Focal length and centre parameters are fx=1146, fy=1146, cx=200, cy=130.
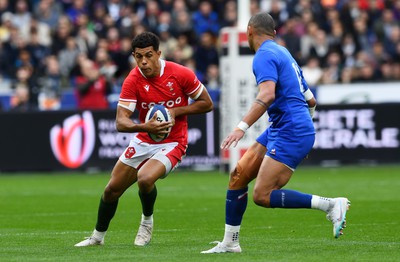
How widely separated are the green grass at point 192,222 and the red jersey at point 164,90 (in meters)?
1.25

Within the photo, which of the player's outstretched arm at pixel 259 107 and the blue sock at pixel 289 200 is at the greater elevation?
the player's outstretched arm at pixel 259 107

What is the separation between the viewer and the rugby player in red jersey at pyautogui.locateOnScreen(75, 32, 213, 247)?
462 inches

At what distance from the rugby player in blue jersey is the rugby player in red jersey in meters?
1.11

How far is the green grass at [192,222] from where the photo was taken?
1088 cm

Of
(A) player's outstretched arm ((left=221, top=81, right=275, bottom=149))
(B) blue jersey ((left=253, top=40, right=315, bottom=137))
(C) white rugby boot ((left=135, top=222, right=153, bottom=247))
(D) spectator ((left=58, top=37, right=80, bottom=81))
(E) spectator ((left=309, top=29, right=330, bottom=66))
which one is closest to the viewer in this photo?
(A) player's outstretched arm ((left=221, top=81, right=275, bottom=149))

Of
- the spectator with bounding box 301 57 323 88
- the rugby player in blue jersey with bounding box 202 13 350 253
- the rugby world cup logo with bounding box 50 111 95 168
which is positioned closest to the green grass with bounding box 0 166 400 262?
the rugby player in blue jersey with bounding box 202 13 350 253

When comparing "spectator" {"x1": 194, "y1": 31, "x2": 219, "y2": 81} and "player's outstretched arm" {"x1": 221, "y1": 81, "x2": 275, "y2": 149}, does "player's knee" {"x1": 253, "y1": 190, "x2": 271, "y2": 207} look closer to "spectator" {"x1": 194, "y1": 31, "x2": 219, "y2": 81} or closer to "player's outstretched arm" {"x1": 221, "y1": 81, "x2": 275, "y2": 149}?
"player's outstretched arm" {"x1": 221, "y1": 81, "x2": 275, "y2": 149}

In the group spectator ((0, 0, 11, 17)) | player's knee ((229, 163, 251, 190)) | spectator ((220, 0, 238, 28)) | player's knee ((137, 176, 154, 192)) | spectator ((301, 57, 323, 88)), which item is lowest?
spectator ((301, 57, 323, 88))

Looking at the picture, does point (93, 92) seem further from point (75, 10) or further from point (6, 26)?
point (75, 10)

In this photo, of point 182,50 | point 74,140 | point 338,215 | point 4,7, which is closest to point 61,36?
point 4,7

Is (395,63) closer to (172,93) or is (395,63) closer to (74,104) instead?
(74,104)

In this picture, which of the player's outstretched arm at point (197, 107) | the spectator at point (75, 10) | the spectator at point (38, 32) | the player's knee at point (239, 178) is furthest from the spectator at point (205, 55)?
the player's knee at point (239, 178)

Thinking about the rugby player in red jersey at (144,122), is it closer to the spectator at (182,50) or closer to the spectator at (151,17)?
the spectator at (182,50)

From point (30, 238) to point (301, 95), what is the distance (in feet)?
12.0
